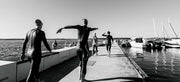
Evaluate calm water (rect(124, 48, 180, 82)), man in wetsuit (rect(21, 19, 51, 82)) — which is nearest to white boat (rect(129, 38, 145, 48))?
calm water (rect(124, 48, 180, 82))

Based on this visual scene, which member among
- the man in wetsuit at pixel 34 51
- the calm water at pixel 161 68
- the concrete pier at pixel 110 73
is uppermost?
Result: the man in wetsuit at pixel 34 51

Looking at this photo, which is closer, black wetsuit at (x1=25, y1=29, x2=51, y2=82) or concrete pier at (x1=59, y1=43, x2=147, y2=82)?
black wetsuit at (x1=25, y1=29, x2=51, y2=82)

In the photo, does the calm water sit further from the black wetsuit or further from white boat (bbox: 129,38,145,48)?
white boat (bbox: 129,38,145,48)

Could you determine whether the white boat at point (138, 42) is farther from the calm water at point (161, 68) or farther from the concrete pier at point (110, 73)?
the concrete pier at point (110, 73)

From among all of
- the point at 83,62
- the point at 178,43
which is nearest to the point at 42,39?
the point at 83,62

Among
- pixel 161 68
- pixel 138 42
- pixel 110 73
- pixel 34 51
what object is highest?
pixel 34 51

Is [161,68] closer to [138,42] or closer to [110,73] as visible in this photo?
[110,73]

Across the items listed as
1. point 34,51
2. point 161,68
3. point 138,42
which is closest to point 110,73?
point 34,51

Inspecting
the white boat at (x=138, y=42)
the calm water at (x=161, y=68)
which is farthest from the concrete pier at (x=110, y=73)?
the white boat at (x=138, y=42)

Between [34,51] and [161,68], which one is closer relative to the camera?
[34,51]

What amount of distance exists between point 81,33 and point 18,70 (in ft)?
8.15

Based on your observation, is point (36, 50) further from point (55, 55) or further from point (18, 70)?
point (55, 55)

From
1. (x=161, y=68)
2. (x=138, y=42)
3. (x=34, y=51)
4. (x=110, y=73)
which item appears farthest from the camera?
(x=138, y=42)

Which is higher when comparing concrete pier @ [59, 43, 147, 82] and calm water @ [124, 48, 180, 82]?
concrete pier @ [59, 43, 147, 82]
